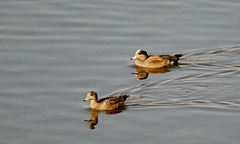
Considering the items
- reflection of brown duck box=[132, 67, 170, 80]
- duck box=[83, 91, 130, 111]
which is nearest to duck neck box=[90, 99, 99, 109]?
duck box=[83, 91, 130, 111]

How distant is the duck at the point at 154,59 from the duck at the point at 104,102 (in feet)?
10.8

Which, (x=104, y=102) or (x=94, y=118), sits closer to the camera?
(x=94, y=118)

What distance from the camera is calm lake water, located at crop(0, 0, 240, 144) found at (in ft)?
41.3

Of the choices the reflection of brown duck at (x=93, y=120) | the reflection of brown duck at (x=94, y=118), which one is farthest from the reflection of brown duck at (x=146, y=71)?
the reflection of brown duck at (x=93, y=120)

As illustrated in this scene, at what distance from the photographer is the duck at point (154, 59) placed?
16814 millimetres

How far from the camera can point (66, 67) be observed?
53.6 ft

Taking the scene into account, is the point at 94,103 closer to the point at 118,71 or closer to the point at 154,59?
the point at 118,71

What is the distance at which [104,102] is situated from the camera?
1375 centimetres

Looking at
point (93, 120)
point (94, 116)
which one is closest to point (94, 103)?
point (94, 116)

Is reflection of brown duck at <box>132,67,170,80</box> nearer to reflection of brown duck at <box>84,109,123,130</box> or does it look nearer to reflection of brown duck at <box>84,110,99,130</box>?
reflection of brown duck at <box>84,109,123,130</box>

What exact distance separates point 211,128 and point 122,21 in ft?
25.6

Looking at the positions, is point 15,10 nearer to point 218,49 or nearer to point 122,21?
point 122,21

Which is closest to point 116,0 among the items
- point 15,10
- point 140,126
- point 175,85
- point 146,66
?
point 15,10

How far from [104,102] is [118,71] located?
2.55m
